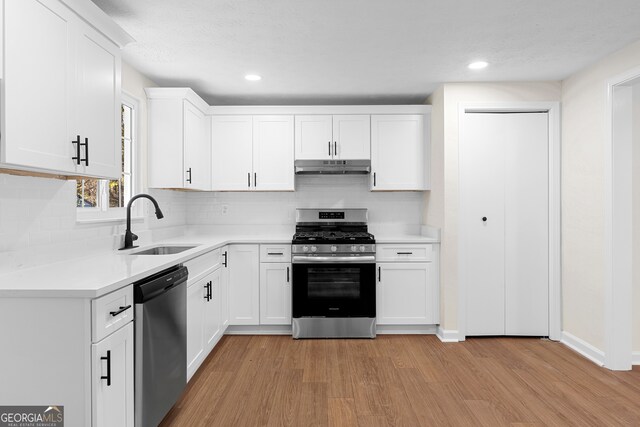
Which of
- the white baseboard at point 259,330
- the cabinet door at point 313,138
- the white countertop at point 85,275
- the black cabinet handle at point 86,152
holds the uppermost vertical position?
the cabinet door at point 313,138

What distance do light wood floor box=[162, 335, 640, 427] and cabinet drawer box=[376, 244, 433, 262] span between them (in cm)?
81

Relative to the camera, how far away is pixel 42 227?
213cm

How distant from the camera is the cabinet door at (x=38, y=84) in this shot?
59.7 inches

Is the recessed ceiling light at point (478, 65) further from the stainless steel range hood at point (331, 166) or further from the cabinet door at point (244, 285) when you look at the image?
the cabinet door at point (244, 285)

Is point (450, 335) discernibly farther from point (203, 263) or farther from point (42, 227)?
point (42, 227)

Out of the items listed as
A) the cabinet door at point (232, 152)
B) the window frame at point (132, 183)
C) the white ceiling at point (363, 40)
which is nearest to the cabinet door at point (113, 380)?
the window frame at point (132, 183)

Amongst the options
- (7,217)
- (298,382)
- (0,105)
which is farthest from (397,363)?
(0,105)

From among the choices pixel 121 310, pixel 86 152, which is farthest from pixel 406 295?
pixel 86 152

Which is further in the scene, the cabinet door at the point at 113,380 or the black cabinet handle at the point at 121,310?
the black cabinet handle at the point at 121,310

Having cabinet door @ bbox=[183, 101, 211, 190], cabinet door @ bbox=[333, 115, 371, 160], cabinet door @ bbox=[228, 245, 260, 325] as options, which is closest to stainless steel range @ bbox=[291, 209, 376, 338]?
cabinet door @ bbox=[228, 245, 260, 325]

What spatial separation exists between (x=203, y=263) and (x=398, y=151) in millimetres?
2344

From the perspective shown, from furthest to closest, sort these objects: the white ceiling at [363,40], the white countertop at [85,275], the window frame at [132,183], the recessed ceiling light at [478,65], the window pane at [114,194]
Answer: the recessed ceiling light at [478,65], the window pane at [114,194], the window frame at [132,183], the white ceiling at [363,40], the white countertop at [85,275]

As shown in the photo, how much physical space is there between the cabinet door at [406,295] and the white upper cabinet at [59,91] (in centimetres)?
263

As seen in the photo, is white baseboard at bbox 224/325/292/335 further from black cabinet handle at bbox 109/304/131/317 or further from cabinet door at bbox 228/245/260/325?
black cabinet handle at bbox 109/304/131/317
